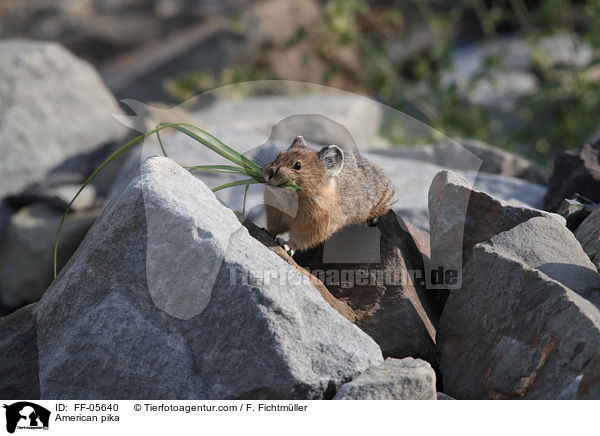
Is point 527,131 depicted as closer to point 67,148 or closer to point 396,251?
point 396,251

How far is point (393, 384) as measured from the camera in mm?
3084

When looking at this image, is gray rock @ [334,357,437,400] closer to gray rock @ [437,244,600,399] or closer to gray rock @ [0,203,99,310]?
gray rock @ [437,244,600,399]

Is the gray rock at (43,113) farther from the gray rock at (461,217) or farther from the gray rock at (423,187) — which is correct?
the gray rock at (461,217)

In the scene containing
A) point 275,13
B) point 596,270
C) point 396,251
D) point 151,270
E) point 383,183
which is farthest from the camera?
point 275,13

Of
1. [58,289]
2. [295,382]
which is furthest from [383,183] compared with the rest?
[58,289]

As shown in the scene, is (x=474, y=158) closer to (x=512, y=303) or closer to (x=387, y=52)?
(x=512, y=303)

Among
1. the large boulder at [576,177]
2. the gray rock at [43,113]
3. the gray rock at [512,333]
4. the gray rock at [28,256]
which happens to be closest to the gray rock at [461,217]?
the gray rock at [512,333]

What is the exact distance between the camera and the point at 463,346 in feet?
12.0

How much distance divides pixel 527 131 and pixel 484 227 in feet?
19.4

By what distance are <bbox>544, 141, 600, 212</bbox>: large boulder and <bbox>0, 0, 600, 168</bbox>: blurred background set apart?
280cm

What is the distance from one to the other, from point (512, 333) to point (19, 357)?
2712mm

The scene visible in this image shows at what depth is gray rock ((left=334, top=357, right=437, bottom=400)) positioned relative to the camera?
3.06 meters
